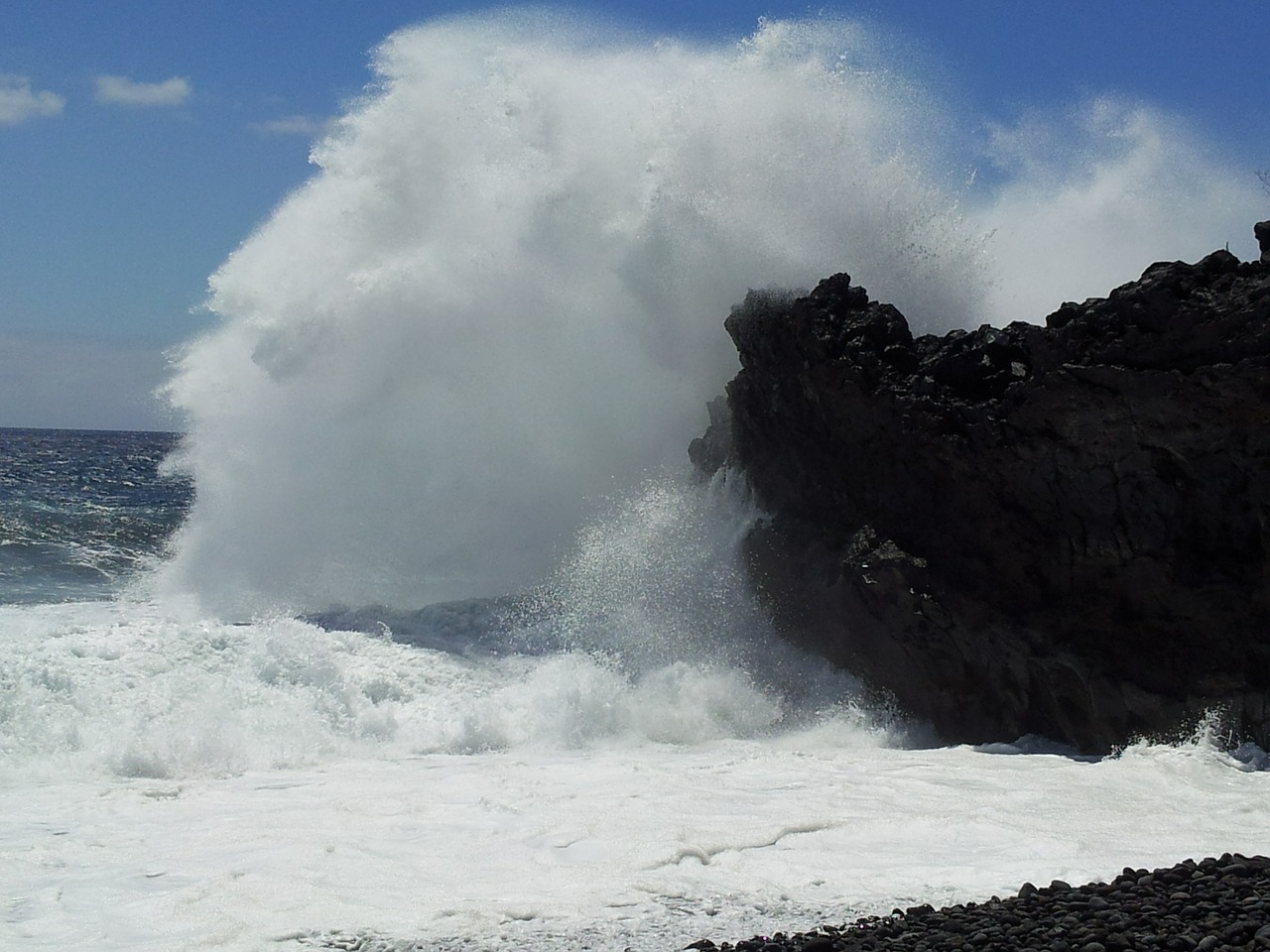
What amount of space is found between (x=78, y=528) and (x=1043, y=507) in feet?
61.4

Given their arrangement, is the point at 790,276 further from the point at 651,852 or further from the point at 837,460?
the point at 651,852

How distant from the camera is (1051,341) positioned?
34.6ft

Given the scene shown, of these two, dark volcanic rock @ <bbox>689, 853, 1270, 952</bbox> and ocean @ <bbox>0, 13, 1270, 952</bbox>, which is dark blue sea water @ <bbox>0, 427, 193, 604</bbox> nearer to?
ocean @ <bbox>0, 13, 1270, 952</bbox>

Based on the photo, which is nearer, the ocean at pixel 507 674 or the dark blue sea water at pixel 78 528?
the ocean at pixel 507 674

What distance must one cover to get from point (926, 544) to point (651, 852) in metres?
5.14

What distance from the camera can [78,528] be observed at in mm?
22500

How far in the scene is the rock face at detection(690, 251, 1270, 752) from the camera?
31.4 ft

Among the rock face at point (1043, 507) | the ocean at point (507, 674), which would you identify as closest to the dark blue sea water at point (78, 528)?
the ocean at point (507, 674)

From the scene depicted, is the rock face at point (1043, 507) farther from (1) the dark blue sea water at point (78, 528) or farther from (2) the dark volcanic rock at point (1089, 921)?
(1) the dark blue sea water at point (78, 528)

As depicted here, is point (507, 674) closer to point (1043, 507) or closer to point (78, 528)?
point (1043, 507)

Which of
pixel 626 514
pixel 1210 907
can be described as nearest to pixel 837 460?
pixel 626 514

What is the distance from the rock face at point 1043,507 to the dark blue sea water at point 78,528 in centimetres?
1065

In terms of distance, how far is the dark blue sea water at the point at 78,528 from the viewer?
677 inches

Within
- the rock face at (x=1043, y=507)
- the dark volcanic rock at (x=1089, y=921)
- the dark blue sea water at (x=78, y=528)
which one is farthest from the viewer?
the dark blue sea water at (x=78, y=528)
